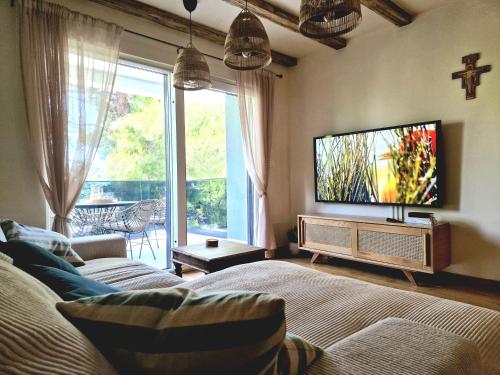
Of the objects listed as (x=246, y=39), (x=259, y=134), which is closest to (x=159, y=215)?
(x=259, y=134)

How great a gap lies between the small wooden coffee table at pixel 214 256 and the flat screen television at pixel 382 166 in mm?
1746

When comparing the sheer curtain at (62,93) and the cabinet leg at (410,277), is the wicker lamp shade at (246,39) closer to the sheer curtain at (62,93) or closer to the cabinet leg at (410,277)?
the sheer curtain at (62,93)

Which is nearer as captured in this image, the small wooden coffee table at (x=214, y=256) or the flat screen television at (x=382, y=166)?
the small wooden coffee table at (x=214, y=256)

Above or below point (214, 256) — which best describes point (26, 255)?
above

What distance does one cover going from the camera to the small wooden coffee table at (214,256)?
2.46 meters

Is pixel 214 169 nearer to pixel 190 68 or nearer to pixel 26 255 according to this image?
pixel 190 68

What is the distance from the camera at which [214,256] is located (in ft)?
8.18

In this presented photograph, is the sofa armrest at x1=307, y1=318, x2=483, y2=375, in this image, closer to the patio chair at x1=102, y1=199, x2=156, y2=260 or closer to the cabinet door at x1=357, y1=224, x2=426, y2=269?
the cabinet door at x1=357, y1=224, x2=426, y2=269

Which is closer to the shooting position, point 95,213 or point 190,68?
point 190,68

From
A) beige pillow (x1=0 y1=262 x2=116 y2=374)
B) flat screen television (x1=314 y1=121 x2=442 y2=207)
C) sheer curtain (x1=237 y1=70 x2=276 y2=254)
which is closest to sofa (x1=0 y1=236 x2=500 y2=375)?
beige pillow (x1=0 y1=262 x2=116 y2=374)

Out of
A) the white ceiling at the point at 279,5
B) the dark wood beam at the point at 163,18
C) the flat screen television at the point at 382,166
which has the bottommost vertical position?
the flat screen television at the point at 382,166

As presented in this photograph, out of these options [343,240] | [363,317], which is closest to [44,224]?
[363,317]

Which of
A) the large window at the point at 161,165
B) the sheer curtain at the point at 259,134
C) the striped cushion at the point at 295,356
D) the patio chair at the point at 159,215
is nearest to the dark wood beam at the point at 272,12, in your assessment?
the sheer curtain at the point at 259,134

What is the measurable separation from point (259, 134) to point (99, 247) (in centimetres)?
256
